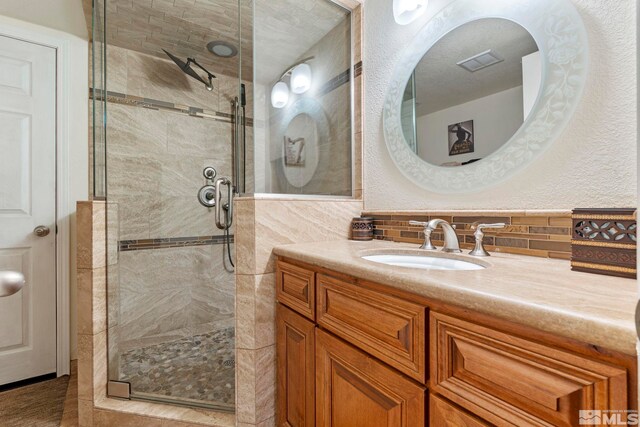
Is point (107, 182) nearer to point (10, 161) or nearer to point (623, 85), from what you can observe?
point (10, 161)

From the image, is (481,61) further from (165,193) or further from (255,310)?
(165,193)

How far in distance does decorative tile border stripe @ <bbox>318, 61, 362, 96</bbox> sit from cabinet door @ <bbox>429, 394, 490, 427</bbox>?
4.85 feet

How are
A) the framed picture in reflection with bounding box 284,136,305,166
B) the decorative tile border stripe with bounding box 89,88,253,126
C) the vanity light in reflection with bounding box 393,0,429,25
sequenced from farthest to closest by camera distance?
the decorative tile border stripe with bounding box 89,88,253,126, the framed picture in reflection with bounding box 284,136,305,166, the vanity light in reflection with bounding box 393,0,429,25

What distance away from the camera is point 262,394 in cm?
122

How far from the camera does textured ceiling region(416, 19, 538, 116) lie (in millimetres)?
1022

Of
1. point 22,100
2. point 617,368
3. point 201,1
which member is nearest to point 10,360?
point 22,100

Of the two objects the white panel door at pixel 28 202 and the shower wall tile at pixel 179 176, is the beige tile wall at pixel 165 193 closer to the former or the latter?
the shower wall tile at pixel 179 176

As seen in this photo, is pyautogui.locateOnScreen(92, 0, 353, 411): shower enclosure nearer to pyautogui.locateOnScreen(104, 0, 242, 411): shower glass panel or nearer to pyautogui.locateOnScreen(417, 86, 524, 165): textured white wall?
pyautogui.locateOnScreen(104, 0, 242, 411): shower glass panel

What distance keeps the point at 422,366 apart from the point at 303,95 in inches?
55.6

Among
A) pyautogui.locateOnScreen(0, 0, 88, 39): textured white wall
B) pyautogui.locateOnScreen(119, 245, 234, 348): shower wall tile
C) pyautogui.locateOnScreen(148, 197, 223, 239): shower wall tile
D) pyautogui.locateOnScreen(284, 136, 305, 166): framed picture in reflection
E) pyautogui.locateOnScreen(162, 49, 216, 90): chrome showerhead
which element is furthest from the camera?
pyautogui.locateOnScreen(162, 49, 216, 90): chrome showerhead

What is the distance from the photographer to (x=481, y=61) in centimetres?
112

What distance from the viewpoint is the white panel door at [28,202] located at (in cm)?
180

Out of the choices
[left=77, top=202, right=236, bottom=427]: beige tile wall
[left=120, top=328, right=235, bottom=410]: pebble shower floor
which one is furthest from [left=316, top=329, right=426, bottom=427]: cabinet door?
[left=77, top=202, right=236, bottom=427]: beige tile wall

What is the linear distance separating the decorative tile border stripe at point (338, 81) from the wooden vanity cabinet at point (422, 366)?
102 centimetres
